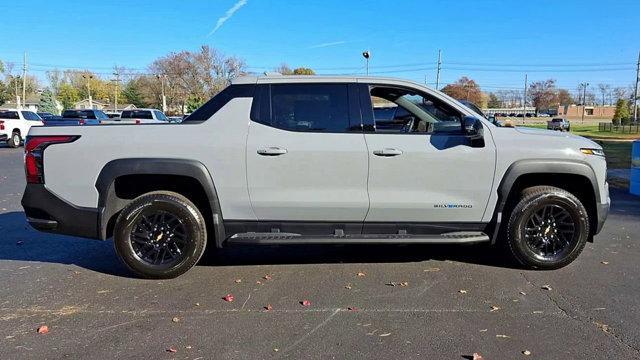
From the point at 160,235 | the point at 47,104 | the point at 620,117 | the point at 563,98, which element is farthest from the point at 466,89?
the point at 160,235

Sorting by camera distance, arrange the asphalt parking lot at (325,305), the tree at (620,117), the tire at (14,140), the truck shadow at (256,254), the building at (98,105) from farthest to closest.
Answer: the building at (98,105)
the tree at (620,117)
the tire at (14,140)
the truck shadow at (256,254)
the asphalt parking lot at (325,305)

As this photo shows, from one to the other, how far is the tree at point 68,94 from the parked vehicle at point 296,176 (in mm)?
109713

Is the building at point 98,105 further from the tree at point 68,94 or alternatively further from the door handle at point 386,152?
the door handle at point 386,152

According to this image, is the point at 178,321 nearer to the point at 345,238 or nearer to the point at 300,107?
the point at 345,238

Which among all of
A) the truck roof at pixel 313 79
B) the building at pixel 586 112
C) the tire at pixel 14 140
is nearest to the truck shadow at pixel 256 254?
the truck roof at pixel 313 79

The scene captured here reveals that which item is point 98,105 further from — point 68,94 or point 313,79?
point 313,79

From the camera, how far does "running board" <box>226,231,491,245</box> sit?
471 centimetres

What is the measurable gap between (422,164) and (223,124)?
6.26ft

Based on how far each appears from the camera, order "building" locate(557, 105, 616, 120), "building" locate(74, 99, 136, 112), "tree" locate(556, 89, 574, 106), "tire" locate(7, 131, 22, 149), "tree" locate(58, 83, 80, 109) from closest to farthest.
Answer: "tire" locate(7, 131, 22, 149)
"building" locate(74, 99, 136, 112)
"tree" locate(58, 83, 80, 109)
"building" locate(557, 105, 616, 120)
"tree" locate(556, 89, 574, 106)

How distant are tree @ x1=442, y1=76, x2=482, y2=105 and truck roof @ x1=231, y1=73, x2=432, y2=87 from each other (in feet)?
259

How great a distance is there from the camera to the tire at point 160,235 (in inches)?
185

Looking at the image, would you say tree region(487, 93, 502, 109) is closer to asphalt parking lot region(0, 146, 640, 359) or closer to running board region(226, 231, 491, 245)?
asphalt parking lot region(0, 146, 640, 359)

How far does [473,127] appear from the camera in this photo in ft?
15.2

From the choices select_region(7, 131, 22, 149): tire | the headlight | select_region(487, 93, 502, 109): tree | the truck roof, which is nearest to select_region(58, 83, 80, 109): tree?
select_region(7, 131, 22, 149): tire
